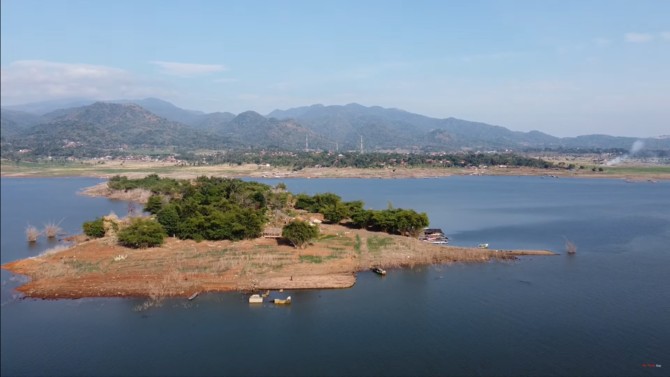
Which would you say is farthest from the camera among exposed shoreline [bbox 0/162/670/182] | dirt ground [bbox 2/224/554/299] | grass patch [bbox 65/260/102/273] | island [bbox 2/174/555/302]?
exposed shoreline [bbox 0/162/670/182]

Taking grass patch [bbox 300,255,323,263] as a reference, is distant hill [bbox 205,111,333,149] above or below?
above

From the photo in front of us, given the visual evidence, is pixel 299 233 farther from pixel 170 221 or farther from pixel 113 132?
pixel 113 132

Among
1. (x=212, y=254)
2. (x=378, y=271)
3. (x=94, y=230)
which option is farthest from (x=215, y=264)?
(x=94, y=230)

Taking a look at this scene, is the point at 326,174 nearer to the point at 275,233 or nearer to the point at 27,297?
the point at 275,233

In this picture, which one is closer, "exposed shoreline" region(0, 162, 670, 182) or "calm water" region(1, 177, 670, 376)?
"calm water" region(1, 177, 670, 376)

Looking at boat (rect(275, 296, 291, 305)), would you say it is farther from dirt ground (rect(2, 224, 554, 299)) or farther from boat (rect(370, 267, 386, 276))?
boat (rect(370, 267, 386, 276))

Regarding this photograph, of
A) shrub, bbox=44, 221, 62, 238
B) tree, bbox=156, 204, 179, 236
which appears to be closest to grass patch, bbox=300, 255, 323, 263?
tree, bbox=156, 204, 179, 236

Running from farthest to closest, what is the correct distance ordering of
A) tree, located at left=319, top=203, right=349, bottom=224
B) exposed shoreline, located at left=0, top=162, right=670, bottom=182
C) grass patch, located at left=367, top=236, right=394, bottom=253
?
exposed shoreline, located at left=0, top=162, right=670, bottom=182
tree, located at left=319, top=203, right=349, bottom=224
grass patch, located at left=367, top=236, right=394, bottom=253
